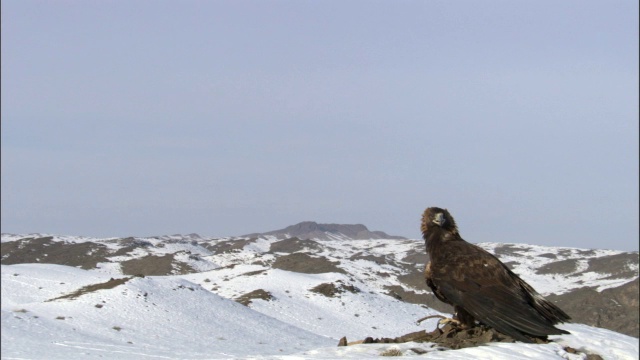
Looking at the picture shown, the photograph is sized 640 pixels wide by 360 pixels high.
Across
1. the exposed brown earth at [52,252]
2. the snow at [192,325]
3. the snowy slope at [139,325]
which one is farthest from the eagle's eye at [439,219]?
the exposed brown earth at [52,252]

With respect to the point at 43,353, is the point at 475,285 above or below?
above

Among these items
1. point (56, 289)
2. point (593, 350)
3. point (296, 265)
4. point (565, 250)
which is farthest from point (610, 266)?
point (593, 350)

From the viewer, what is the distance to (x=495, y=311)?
36.2ft

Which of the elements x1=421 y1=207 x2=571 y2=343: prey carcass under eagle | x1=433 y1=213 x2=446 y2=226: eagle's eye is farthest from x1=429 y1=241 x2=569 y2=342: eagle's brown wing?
x1=433 y1=213 x2=446 y2=226: eagle's eye

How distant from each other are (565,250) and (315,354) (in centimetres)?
18213

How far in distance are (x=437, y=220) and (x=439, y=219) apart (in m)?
0.04

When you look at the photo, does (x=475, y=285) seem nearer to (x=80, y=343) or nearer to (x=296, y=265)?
(x=80, y=343)

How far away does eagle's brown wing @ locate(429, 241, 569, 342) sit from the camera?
36.3ft

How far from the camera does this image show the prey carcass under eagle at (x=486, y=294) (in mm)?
11062

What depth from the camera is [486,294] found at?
36.3ft

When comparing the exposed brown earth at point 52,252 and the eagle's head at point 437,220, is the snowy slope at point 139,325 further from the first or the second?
the exposed brown earth at point 52,252

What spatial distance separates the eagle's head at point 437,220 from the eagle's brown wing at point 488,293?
756 millimetres

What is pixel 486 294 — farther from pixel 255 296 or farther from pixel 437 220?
pixel 255 296

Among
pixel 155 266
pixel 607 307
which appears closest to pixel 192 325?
pixel 607 307
